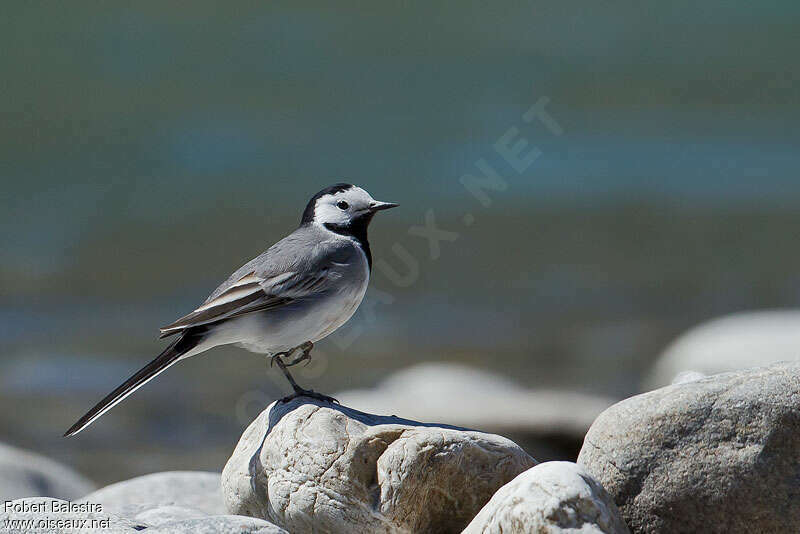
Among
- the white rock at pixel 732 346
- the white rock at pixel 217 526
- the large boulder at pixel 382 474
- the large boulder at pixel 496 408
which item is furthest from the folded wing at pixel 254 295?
the white rock at pixel 732 346

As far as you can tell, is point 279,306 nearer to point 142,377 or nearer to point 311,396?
point 311,396

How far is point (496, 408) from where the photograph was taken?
32.9ft

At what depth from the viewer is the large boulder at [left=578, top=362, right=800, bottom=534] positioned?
5.35 m

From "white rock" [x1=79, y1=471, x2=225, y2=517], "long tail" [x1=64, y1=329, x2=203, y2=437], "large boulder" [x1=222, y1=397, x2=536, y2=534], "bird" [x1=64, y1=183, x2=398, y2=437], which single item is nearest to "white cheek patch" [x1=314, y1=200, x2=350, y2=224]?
"bird" [x1=64, y1=183, x2=398, y2=437]

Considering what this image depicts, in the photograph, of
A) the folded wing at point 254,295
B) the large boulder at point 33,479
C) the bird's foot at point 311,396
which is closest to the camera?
the bird's foot at point 311,396

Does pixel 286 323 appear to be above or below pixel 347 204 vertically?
below

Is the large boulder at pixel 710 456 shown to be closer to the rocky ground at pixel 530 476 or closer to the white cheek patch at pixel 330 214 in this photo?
the rocky ground at pixel 530 476

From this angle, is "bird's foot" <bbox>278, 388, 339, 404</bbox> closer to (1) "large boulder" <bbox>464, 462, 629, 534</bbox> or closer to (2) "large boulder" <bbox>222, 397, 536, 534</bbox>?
(2) "large boulder" <bbox>222, 397, 536, 534</bbox>

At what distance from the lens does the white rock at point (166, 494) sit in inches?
298

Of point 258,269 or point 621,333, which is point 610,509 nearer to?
point 258,269

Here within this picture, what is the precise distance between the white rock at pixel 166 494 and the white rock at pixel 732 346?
17.8 ft

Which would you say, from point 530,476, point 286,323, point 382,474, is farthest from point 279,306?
point 530,476

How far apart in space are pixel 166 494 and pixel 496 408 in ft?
10.9

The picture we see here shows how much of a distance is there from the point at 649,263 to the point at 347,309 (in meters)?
10.6
